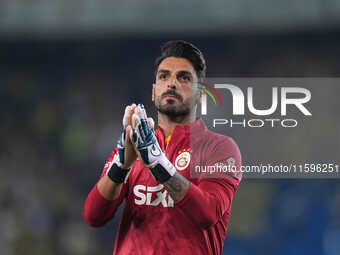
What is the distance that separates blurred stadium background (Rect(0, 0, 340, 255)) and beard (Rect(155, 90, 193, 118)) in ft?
5.54

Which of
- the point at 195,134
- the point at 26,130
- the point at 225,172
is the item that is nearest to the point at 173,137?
the point at 195,134

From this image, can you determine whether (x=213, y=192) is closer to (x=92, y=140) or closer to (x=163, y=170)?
(x=163, y=170)

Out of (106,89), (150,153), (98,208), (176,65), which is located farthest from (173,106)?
(106,89)

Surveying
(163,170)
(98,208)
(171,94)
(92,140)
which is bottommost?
(98,208)

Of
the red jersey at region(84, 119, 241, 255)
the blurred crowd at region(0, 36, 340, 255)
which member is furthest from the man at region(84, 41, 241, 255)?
the blurred crowd at region(0, 36, 340, 255)

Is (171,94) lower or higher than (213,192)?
higher

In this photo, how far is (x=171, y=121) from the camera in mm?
1452

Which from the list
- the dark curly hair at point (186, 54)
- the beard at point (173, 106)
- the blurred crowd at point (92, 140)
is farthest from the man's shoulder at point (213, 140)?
the blurred crowd at point (92, 140)

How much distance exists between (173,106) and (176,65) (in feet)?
0.49

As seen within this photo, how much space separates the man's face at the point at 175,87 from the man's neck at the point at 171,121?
0.02 m

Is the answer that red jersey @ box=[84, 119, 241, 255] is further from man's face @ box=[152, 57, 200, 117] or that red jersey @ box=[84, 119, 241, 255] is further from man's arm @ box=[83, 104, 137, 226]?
man's face @ box=[152, 57, 200, 117]

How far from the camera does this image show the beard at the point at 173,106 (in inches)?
54.6

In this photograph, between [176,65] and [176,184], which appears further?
[176,65]

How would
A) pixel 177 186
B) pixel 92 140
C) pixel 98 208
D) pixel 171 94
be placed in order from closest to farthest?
pixel 177 186 → pixel 98 208 → pixel 171 94 → pixel 92 140
